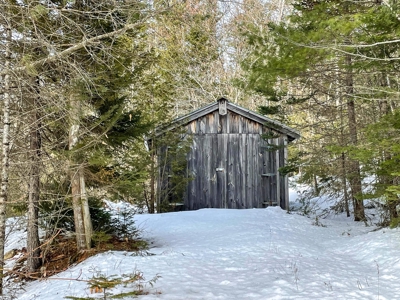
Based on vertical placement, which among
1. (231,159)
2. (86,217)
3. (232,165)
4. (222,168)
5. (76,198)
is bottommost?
(86,217)

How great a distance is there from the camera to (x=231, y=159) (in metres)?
12.5

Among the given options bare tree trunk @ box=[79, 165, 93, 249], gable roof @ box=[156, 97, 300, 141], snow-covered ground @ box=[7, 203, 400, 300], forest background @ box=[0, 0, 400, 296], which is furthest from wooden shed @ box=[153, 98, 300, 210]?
bare tree trunk @ box=[79, 165, 93, 249]

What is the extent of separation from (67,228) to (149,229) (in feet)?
8.32

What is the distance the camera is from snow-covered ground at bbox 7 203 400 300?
177 inches

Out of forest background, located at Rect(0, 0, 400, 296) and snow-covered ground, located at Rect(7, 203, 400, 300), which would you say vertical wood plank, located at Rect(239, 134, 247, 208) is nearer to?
snow-covered ground, located at Rect(7, 203, 400, 300)

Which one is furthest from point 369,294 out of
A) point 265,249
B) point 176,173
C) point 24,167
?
point 176,173

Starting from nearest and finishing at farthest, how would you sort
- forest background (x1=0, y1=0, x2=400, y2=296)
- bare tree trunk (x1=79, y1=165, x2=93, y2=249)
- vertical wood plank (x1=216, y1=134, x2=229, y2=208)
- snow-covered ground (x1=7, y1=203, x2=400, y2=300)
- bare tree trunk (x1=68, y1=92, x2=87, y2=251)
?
1. snow-covered ground (x1=7, y1=203, x2=400, y2=300)
2. forest background (x1=0, y1=0, x2=400, y2=296)
3. bare tree trunk (x1=68, y1=92, x2=87, y2=251)
4. bare tree trunk (x1=79, y1=165, x2=93, y2=249)
5. vertical wood plank (x1=216, y1=134, x2=229, y2=208)

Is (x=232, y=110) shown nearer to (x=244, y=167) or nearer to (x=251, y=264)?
(x=244, y=167)

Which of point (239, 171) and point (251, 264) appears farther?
point (239, 171)

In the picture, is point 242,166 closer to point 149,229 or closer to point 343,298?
point 149,229

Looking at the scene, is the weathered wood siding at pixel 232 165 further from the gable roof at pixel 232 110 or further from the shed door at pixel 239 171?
the gable roof at pixel 232 110

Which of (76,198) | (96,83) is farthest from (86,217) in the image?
(96,83)

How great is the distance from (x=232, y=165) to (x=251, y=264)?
6.77 m

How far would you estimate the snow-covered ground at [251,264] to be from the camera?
14.7 ft
